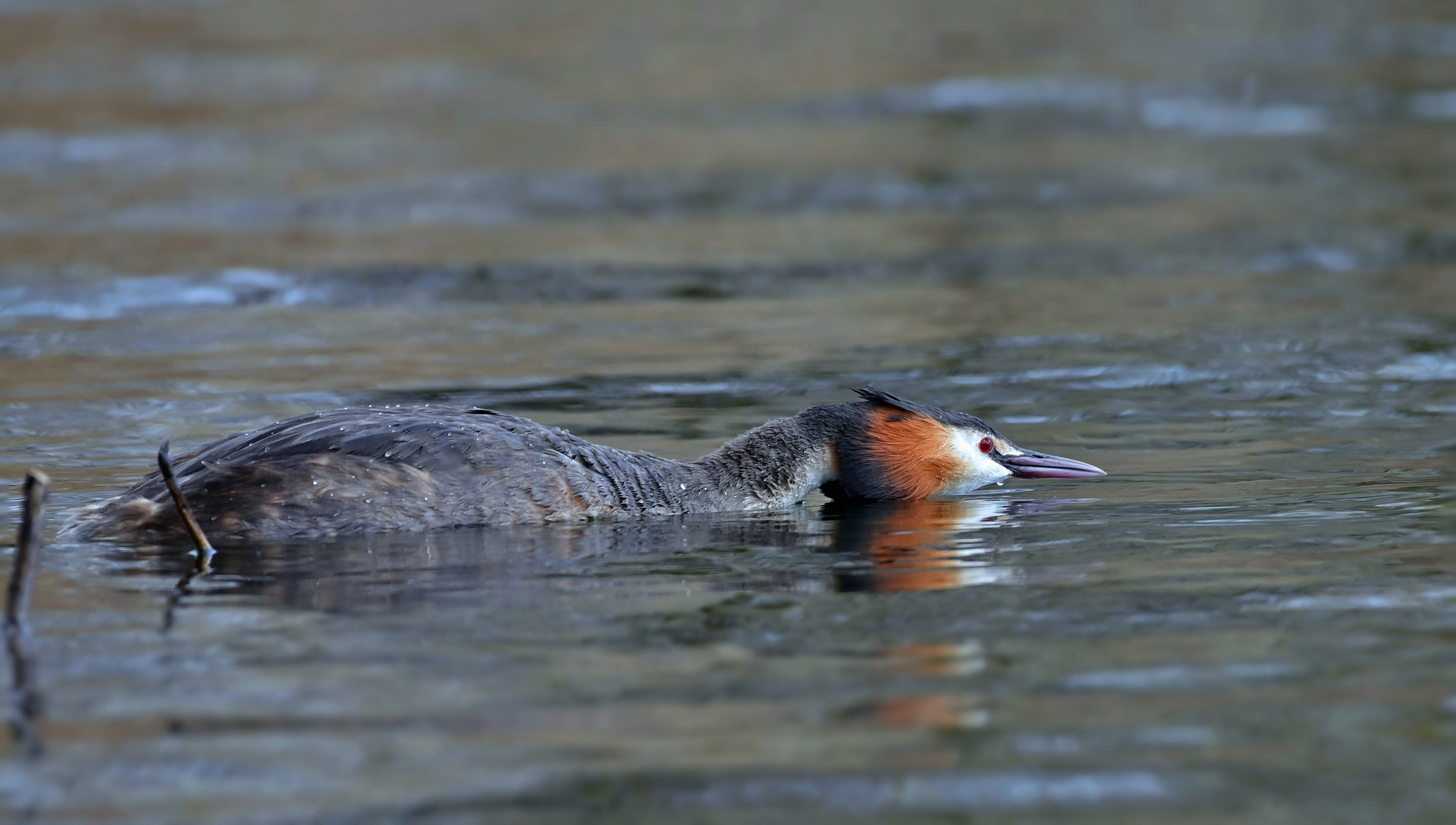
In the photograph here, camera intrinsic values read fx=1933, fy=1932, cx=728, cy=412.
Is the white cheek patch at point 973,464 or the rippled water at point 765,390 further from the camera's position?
the white cheek patch at point 973,464

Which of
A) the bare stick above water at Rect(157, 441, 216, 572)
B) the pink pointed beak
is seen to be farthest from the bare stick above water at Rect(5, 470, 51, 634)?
the pink pointed beak

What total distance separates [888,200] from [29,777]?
1176 centimetres

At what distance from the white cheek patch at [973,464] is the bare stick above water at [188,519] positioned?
9.66 ft

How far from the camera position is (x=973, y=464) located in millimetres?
7805

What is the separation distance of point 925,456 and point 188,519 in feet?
9.68

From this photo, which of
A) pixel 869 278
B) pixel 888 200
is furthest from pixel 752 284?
pixel 888 200

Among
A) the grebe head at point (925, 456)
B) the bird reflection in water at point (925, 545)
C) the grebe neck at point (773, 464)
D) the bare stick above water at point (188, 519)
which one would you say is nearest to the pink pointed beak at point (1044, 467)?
the grebe head at point (925, 456)

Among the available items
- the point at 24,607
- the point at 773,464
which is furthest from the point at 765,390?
the point at 24,607

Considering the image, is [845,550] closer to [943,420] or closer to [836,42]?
[943,420]

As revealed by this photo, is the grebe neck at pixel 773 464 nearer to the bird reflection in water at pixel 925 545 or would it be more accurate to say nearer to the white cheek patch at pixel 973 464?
the bird reflection in water at pixel 925 545

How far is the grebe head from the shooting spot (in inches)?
305

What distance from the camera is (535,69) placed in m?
22.6

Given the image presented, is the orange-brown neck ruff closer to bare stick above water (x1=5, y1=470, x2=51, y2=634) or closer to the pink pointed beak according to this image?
the pink pointed beak

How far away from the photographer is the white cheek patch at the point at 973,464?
7.79m
